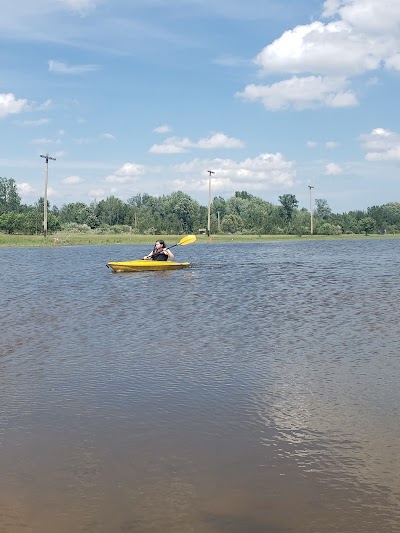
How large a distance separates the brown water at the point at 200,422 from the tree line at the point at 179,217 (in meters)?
68.9

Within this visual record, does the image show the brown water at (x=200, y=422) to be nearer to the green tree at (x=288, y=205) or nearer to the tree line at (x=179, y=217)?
the tree line at (x=179, y=217)

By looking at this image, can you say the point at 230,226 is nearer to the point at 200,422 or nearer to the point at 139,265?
the point at 139,265

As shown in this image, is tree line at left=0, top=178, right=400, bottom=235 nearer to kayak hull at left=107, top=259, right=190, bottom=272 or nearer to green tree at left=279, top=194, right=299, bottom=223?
green tree at left=279, top=194, right=299, bottom=223

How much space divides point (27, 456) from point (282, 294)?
16210 mm

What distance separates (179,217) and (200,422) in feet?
414

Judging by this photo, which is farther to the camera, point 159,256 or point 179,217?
point 179,217

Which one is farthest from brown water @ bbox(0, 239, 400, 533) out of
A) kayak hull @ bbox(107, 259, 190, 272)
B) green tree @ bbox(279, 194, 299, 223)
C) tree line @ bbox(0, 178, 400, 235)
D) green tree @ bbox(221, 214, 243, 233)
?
green tree @ bbox(279, 194, 299, 223)

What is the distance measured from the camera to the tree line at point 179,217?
9983 centimetres

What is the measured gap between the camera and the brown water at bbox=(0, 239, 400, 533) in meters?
5.24

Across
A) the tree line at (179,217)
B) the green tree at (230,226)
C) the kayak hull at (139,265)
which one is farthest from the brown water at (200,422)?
the green tree at (230,226)

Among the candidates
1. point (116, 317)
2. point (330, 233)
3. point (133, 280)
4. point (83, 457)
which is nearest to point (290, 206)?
point (330, 233)

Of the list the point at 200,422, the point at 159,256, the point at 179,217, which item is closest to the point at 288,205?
the point at 179,217

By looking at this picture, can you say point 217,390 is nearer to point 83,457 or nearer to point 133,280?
point 83,457

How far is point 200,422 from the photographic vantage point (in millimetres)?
7539
